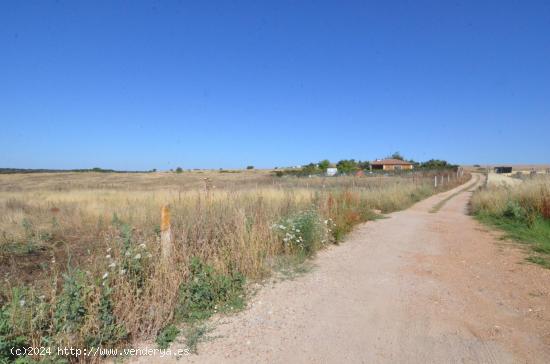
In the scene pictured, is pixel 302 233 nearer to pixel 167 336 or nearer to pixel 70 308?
pixel 167 336

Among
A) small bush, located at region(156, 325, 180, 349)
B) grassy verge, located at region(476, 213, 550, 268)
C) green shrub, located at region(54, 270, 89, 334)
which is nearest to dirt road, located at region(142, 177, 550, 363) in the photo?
small bush, located at region(156, 325, 180, 349)

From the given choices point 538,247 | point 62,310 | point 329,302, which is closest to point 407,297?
point 329,302

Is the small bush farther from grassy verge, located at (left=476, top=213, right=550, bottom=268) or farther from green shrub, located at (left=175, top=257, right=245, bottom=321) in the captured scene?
grassy verge, located at (left=476, top=213, right=550, bottom=268)

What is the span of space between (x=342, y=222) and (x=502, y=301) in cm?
531

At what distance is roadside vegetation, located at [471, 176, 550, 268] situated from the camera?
7990 mm

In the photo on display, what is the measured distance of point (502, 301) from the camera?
463 centimetres

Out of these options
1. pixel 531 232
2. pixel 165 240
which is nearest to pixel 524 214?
pixel 531 232

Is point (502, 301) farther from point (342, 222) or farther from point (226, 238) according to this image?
point (342, 222)

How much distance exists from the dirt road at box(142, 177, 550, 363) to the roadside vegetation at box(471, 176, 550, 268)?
126 cm

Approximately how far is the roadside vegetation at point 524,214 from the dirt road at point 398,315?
1262 millimetres

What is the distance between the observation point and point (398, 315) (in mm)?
4188

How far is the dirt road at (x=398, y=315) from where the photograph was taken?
133 inches

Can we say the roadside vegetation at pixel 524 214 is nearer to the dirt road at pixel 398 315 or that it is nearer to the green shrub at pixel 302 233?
the dirt road at pixel 398 315

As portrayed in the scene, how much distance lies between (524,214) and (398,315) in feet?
32.6
